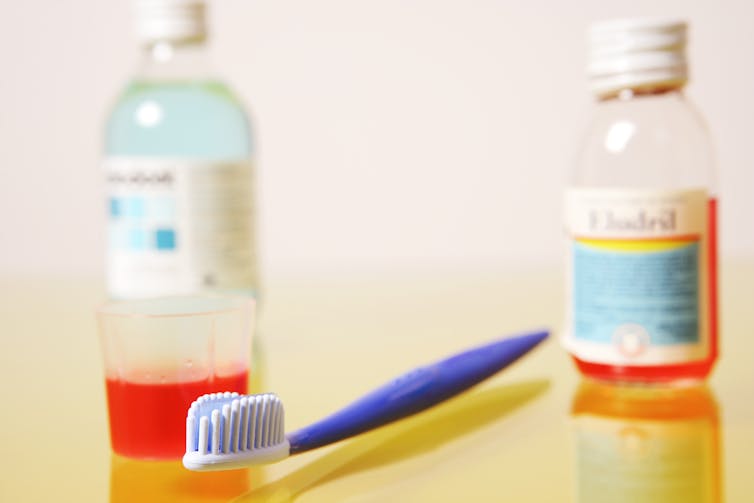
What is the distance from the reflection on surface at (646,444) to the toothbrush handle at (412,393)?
67 mm

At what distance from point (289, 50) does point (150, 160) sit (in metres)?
0.75

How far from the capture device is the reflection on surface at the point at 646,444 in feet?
1.95

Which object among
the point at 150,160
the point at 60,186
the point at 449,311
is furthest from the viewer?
the point at 60,186

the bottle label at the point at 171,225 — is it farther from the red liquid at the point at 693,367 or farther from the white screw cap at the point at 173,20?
the red liquid at the point at 693,367

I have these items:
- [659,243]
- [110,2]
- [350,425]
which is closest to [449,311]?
[659,243]

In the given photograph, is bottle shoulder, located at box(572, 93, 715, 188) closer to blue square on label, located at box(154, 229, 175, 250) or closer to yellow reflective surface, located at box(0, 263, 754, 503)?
yellow reflective surface, located at box(0, 263, 754, 503)

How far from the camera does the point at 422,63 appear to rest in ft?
5.66

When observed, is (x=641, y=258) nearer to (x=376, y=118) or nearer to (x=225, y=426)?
(x=225, y=426)

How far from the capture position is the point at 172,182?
103 centimetres

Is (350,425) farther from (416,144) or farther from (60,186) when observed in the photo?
(60,186)

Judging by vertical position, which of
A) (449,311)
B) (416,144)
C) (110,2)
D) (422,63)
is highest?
(110,2)

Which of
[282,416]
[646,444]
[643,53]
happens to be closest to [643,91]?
[643,53]

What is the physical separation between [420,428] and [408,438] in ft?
0.09

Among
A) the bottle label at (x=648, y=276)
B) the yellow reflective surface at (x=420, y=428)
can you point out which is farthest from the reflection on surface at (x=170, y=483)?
the bottle label at (x=648, y=276)
